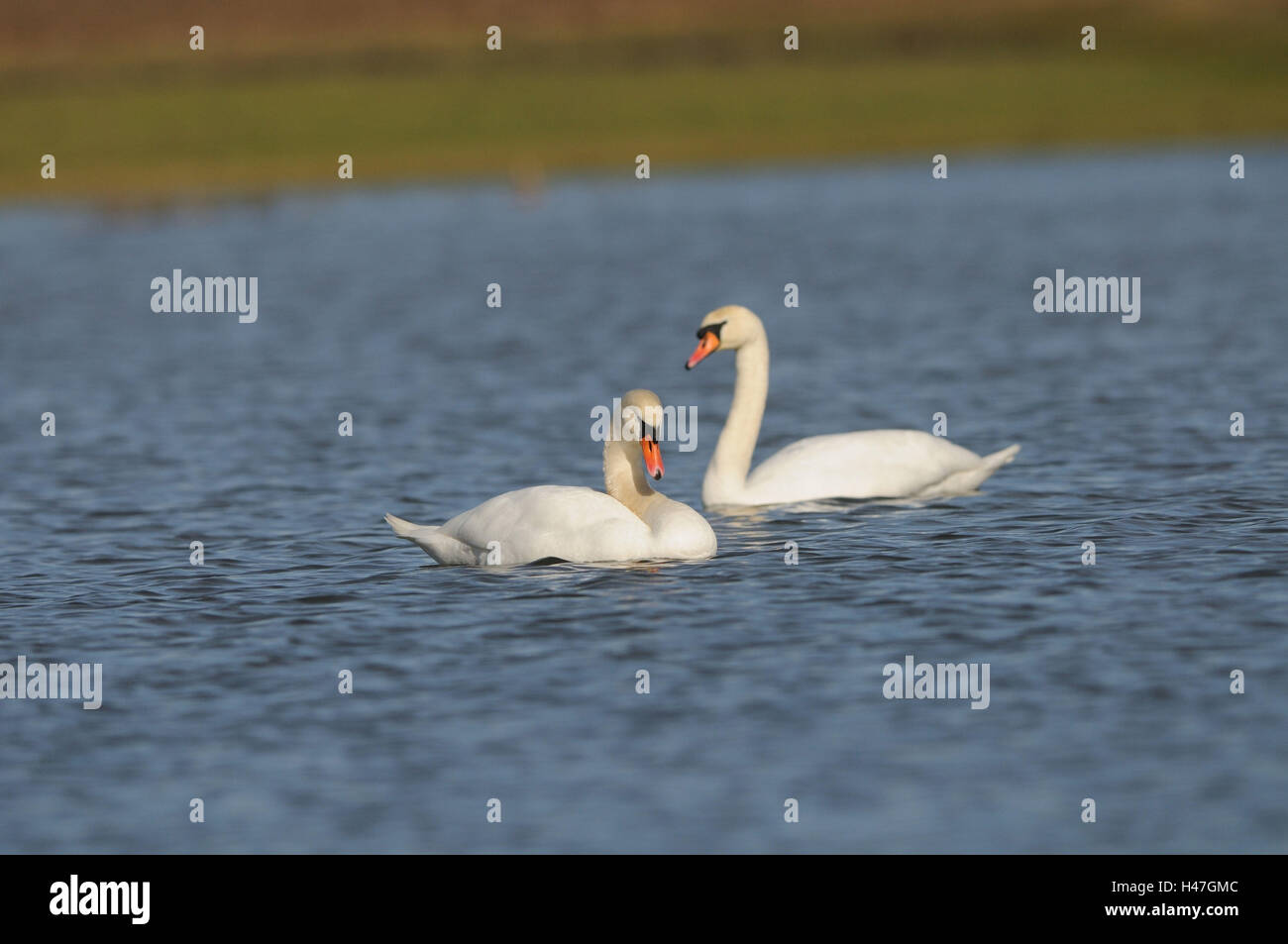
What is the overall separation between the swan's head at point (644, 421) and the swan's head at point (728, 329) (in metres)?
2.76

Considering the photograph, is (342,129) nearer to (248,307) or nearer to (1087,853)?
(248,307)

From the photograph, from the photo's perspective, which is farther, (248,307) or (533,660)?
(248,307)

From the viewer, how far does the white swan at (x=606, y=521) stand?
13812mm

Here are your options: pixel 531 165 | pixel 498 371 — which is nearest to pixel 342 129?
pixel 531 165

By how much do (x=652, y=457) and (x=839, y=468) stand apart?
110 inches

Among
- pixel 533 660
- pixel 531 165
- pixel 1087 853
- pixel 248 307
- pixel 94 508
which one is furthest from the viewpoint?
pixel 531 165

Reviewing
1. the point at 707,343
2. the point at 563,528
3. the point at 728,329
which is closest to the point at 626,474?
the point at 563,528

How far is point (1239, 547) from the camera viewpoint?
13961 mm

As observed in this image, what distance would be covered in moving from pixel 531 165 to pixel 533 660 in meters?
51.6

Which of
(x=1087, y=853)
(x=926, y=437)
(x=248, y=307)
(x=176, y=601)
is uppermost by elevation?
(x=248, y=307)

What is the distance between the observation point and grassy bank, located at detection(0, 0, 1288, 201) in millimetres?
62625
